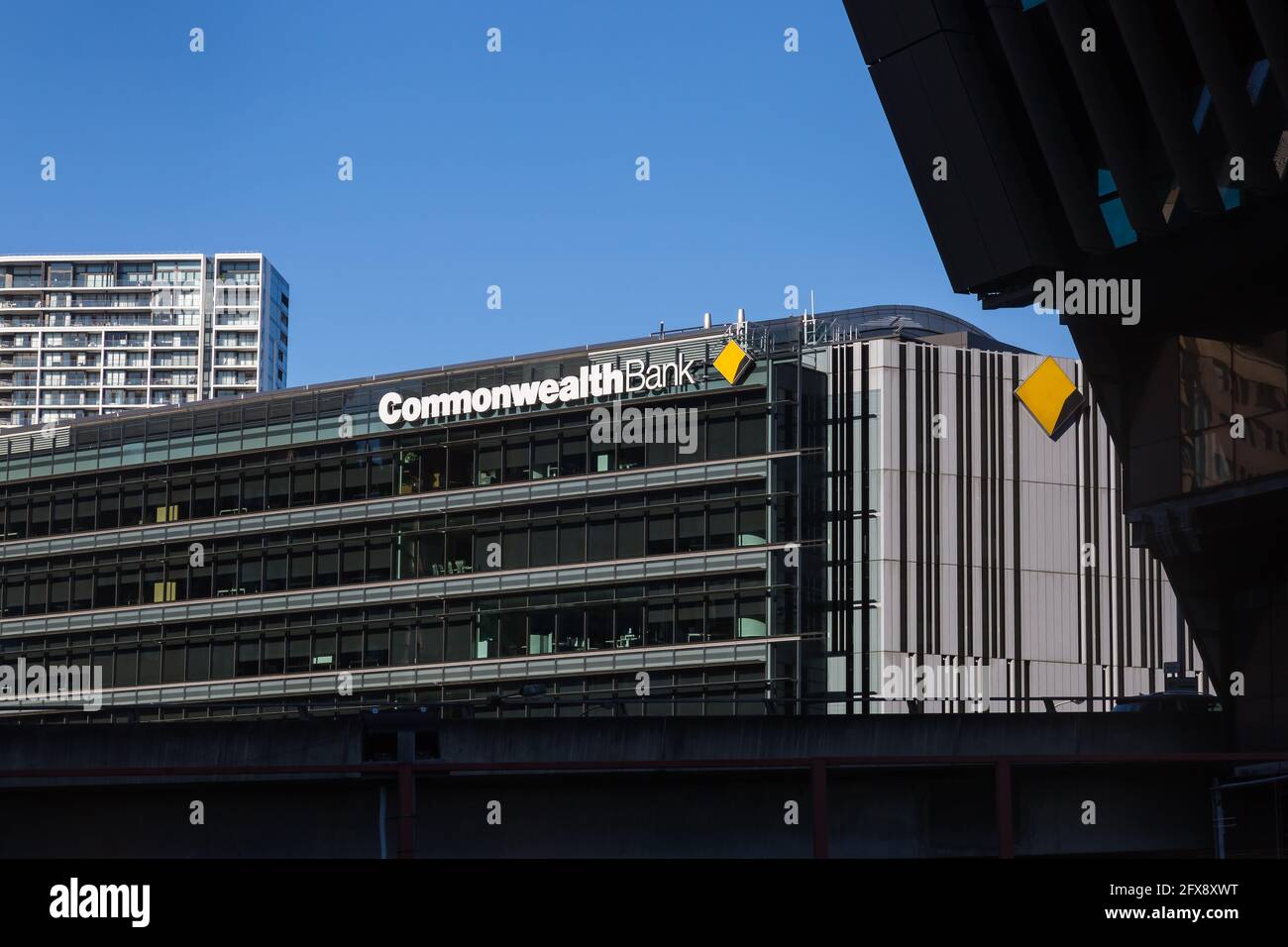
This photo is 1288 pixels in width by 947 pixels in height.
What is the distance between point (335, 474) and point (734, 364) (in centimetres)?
2007

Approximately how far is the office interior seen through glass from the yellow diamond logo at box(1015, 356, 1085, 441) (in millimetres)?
647

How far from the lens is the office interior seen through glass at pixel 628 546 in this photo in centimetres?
7894

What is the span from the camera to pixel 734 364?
79250 millimetres

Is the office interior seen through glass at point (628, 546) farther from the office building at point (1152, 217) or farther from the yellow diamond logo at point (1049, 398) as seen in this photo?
the office building at point (1152, 217)

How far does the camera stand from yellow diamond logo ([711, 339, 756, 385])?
260 feet

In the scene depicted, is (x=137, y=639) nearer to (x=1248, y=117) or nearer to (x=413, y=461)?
(x=413, y=461)

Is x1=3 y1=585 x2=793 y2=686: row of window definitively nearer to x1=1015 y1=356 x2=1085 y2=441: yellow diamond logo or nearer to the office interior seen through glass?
the office interior seen through glass

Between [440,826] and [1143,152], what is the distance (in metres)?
16.2
